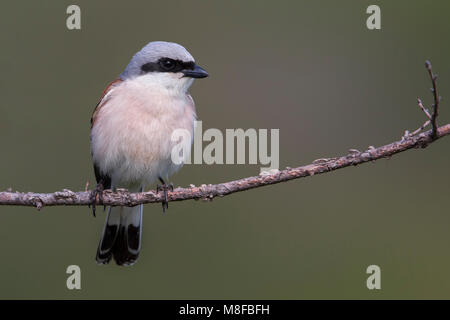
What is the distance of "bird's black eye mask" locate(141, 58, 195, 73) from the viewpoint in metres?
3.96

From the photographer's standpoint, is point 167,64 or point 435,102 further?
point 167,64

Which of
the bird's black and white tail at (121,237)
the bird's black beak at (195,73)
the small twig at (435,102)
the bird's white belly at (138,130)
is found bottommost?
the bird's black and white tail at (121,237)

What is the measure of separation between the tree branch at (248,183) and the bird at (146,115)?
45 centimetres

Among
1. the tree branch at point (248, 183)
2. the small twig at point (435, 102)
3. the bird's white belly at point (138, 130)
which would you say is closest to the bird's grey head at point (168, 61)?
the bird's white belly at point (138, 130)

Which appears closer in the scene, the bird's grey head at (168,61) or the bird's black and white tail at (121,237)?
the bird's grey head at (168,61)

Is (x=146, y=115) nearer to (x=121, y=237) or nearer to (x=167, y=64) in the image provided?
(x=167, y=64)

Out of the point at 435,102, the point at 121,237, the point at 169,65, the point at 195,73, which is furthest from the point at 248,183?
the point at 121,237

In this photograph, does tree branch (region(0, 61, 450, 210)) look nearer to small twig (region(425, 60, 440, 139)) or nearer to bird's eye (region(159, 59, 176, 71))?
small twig (region(425, 60, 440, 139))

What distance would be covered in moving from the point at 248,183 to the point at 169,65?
3.89 feet

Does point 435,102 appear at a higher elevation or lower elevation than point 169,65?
lower

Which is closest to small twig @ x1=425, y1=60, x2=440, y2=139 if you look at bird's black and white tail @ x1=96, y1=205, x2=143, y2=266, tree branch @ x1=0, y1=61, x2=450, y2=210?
tree branch @ x1=0, y1=61, x2=450, y2=210

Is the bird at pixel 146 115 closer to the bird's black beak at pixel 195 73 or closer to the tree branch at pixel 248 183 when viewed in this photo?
the bird's black beak at pixel 195 73

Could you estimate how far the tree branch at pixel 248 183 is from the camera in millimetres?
2949

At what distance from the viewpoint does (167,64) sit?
13.1 ft
